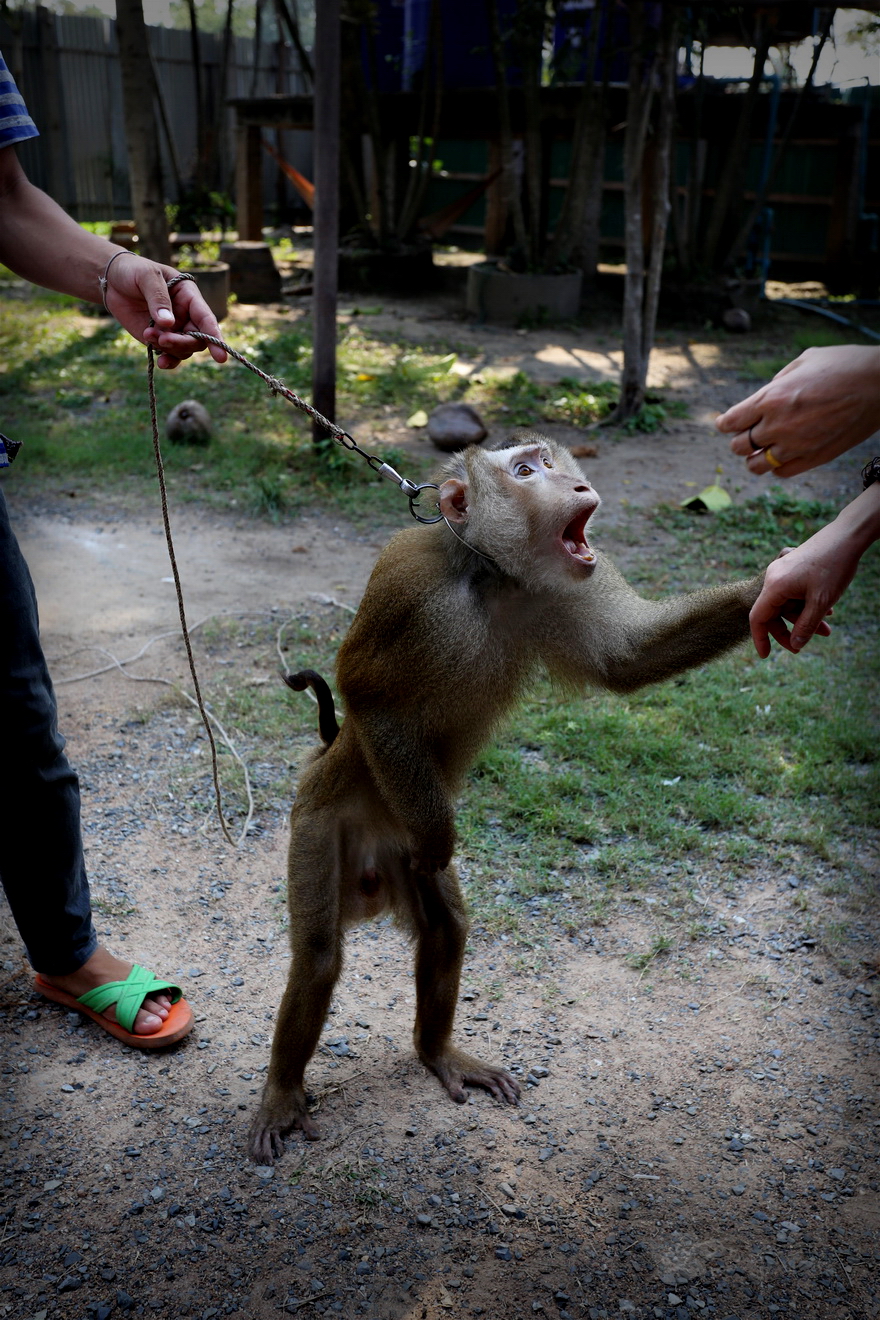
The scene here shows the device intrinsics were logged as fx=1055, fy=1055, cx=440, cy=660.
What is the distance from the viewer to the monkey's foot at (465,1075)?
Answer: 119 inches

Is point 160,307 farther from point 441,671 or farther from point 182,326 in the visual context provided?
point 441,671

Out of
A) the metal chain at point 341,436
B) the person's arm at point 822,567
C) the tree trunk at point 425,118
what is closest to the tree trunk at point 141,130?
the tree trunk at point 425,118

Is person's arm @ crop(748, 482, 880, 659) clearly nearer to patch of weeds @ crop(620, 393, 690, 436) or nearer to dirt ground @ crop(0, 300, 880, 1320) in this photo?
dirt ground @ crop(0, 300, 880, 1320)

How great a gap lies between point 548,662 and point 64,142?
718 inches

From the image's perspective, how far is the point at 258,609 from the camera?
19.4ft

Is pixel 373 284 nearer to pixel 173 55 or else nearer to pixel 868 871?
pixel 173 55

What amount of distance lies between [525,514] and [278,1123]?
175 centimetres

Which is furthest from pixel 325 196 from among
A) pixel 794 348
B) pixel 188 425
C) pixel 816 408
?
pixel 794 348

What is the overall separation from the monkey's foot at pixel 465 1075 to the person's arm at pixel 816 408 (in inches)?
74.4

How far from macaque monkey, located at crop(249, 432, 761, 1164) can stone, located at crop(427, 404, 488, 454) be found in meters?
5.47

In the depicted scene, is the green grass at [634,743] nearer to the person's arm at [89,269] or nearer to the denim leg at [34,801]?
the denim leg at [34,801]

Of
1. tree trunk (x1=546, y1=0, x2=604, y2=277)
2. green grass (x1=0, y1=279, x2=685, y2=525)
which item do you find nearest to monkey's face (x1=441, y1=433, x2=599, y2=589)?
green grass (x1=0, y1=279, x2=685, y2=525)

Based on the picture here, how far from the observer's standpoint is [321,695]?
3.01m

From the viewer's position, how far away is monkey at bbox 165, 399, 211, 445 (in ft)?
27.6
